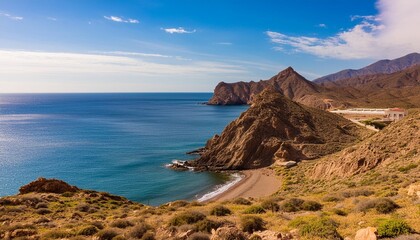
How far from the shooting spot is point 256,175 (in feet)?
188

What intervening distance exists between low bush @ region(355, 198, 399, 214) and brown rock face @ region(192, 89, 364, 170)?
46.9 metres

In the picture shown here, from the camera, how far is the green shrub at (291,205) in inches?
727

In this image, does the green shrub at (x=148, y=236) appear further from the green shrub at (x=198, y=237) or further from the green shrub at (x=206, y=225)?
the green shrub at (x=198, y=237)

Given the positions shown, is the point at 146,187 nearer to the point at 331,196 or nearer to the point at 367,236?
the point at 331,196

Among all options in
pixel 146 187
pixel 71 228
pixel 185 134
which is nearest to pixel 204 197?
pixel 146 187

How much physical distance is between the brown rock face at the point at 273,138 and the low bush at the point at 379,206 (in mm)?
46850

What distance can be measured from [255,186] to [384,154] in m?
20.0

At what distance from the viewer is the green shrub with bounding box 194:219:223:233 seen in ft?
46.7

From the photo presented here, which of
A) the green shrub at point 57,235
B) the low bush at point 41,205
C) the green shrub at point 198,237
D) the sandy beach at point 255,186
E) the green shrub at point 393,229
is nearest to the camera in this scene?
the green shrub at point 393,229

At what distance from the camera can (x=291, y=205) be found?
18.7 meters

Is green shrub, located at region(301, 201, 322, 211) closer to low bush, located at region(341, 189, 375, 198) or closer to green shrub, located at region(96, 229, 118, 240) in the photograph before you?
low bush, located at region(341, 189, 375, 198)

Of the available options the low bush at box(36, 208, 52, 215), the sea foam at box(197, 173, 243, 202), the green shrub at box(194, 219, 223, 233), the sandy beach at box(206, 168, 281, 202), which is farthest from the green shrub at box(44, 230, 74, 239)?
the sea foam at box(197, 173, 243, 202)

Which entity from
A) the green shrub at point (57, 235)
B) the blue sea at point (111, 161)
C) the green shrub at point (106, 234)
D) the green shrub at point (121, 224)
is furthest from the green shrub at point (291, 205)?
the blue sea at point (111, 161)

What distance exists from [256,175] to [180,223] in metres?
43.2
